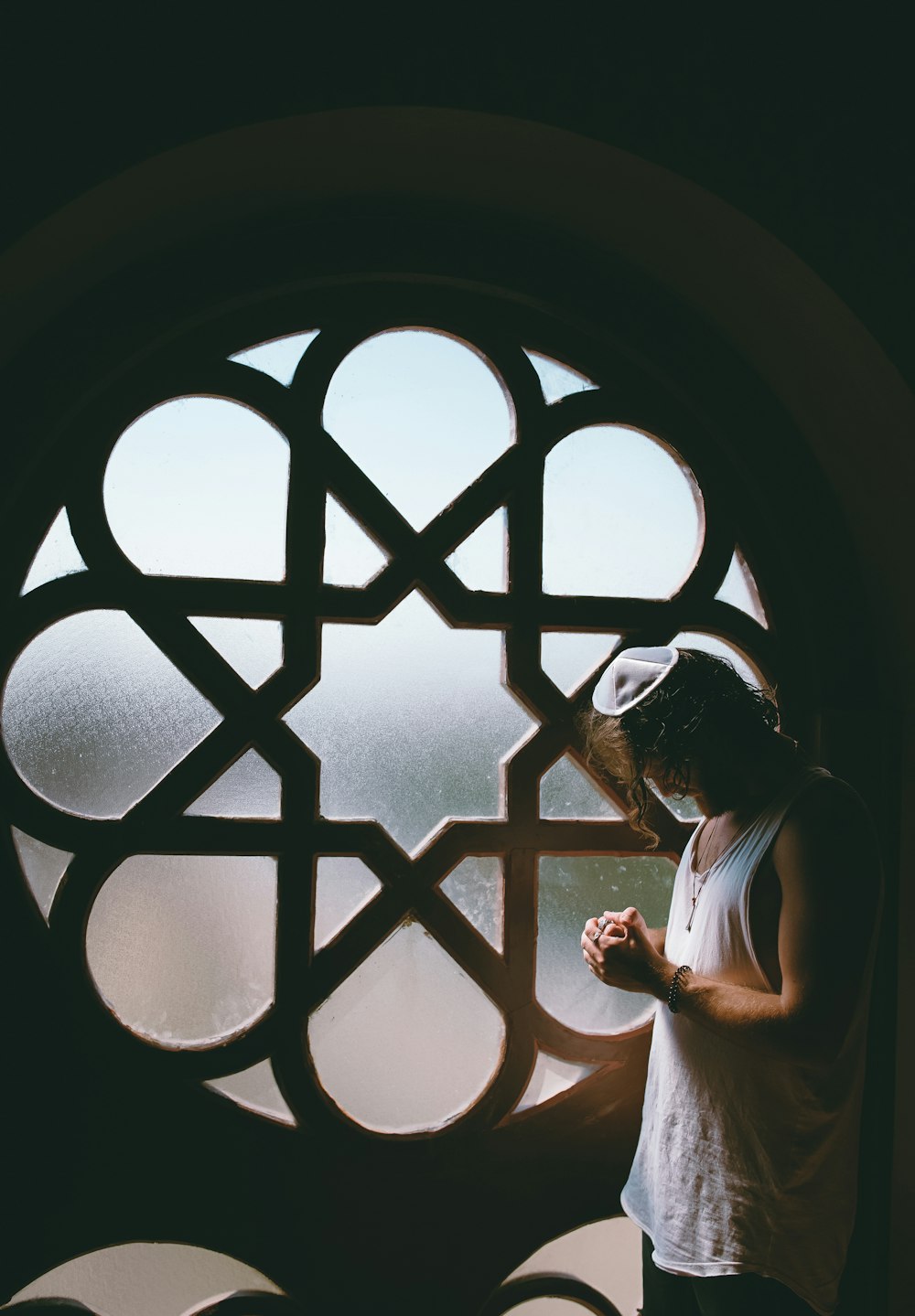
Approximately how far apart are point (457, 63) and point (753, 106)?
0.39 m

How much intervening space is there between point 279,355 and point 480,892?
2.71ft

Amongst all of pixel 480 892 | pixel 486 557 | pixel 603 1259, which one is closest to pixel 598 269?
pixel 486 557

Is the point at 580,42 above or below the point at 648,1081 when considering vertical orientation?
above

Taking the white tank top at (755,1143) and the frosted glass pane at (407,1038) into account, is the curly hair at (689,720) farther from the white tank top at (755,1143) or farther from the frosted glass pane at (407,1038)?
the frosted glass pane at (407,1038)

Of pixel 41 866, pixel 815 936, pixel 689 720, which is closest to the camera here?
pixel 815 936

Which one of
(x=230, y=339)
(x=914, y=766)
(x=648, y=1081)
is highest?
(x=230, y=339)

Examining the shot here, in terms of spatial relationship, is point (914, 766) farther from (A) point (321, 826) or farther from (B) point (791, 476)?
(A) point (321, 826)

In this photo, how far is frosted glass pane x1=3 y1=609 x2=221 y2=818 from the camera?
43.3 inches

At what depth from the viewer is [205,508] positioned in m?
1.15

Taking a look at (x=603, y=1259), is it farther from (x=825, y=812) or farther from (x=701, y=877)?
(x=825, y=812)

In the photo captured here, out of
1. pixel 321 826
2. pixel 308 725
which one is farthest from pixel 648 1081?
pixel 308 725

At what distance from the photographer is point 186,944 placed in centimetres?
112

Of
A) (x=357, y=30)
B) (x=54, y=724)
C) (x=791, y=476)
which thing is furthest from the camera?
(x=791, y=476)

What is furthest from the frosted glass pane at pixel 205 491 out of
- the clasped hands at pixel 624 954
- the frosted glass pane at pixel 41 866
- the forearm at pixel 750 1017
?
the forearm at pixel 750 1017
